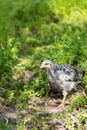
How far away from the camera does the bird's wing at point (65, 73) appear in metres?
7.95

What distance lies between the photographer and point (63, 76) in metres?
7.95

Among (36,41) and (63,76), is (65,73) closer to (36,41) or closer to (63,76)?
(63,76)

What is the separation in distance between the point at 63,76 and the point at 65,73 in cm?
6

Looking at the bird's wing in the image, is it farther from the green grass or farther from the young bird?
the green grass

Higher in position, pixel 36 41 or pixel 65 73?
pixel 65 73

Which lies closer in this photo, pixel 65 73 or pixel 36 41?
pixel 65 73

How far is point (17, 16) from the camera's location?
502 inches

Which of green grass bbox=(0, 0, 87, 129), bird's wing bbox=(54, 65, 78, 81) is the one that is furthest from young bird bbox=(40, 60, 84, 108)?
green grass bbox=(0, 0, 87, 129)

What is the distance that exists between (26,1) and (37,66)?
4498 millimetres

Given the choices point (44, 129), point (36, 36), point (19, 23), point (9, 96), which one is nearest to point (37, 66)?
point (9, 96)

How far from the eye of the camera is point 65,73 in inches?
313

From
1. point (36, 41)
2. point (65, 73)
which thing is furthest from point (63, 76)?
point (36, 41)

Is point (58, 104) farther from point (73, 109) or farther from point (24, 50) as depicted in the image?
point (24, 50)

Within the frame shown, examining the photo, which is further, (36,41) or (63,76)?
(36,41)
